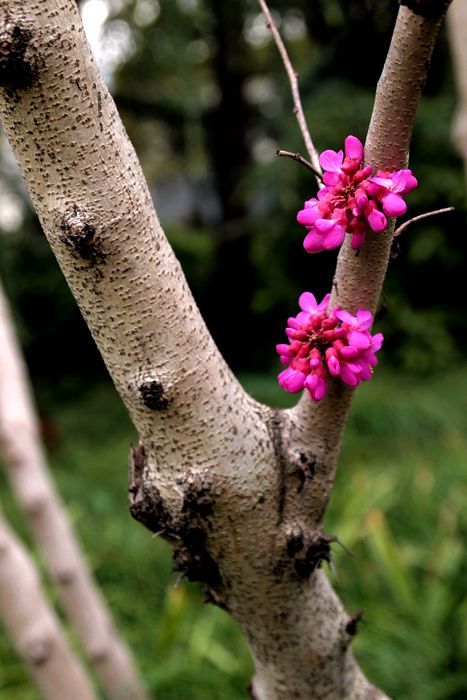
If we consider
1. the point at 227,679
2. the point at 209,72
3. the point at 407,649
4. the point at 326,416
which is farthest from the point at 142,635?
the point at 209,72

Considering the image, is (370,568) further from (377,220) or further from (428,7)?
(428,7)

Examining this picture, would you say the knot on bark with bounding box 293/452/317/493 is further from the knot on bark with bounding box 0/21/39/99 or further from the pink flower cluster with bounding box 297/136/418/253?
the knot on bark with bounding box 0/21/39/99

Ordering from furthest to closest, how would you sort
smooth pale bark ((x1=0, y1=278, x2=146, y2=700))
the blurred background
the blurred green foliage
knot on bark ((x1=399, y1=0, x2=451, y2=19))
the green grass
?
1. the blurred green foliage
2. the blurred background
3. the green grass
4. smooth pale bark ((x1=0, y1=278, x2=146, y2=700))
5. knot on bark ((x1=399, y1=0, x2=451, y2=19))

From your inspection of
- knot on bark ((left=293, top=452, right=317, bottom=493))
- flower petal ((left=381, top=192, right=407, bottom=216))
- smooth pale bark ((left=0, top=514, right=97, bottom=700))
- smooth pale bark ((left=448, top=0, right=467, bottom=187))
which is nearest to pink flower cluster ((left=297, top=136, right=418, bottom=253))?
flower petal ((left=381, top=192, right=407, bottom=216))

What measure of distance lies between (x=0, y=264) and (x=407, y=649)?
4.11 meters

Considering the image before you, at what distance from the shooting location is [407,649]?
225 centimetres

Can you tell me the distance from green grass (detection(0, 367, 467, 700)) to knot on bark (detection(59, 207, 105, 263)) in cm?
74

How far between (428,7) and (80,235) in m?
0.32

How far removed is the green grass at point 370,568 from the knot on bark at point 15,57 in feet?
2.86

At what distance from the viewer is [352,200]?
62 centimetres

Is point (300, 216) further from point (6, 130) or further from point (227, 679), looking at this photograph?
point (227, 679)

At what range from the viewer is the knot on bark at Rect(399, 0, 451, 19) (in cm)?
53

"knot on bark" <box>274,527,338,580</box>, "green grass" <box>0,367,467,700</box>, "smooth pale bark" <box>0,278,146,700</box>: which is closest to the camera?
"knot on bark" <box>274,527,338,580</box>

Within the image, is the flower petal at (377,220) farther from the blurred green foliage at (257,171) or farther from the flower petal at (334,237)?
the blurred green foliage at (257,171)
